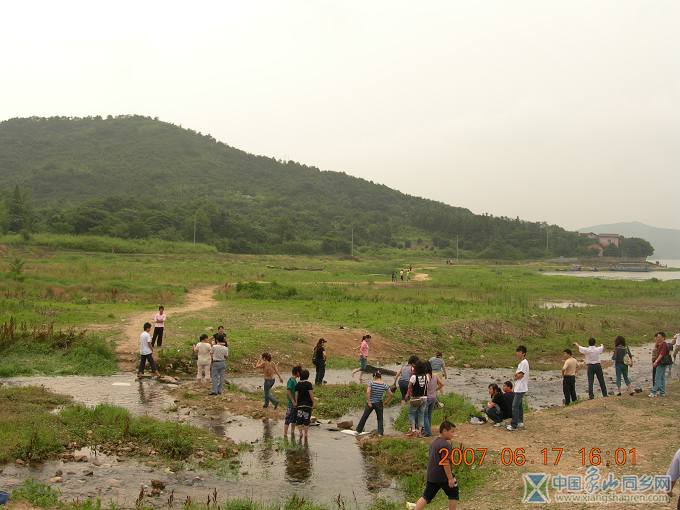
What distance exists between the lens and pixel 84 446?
12578 mm

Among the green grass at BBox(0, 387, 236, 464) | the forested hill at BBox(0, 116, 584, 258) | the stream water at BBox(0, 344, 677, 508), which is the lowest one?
the stream water at BBox(0, 344, 677, 508)

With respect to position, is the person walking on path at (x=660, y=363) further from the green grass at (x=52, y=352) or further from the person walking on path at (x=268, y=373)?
the green grass at (x=52, y=352)

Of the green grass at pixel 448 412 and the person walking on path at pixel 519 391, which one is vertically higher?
the person walking on path at pixel 519 391

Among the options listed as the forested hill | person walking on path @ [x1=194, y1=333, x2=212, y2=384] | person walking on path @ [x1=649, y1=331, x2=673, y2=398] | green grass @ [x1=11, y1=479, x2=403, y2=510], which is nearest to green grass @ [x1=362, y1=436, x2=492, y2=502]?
green grass @ [x1=11, y1=479, x2=403, y2=510]

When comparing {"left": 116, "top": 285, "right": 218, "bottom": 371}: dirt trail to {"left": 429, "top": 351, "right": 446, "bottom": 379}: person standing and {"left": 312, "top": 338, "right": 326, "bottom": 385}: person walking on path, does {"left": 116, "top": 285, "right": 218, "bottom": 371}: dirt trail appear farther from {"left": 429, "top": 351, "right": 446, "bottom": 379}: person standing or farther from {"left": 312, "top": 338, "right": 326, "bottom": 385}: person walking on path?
{"left": 429, "top": 351, "right": 446, "bottom": 379}: person standing

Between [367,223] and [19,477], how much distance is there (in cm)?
Result: 14469

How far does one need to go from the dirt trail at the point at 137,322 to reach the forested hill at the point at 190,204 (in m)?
58.6

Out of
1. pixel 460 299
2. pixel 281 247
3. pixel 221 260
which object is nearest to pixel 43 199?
pixel 281 247

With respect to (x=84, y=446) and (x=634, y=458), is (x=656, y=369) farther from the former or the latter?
(x=84, y=446)

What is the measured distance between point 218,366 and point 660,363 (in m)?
13.6
